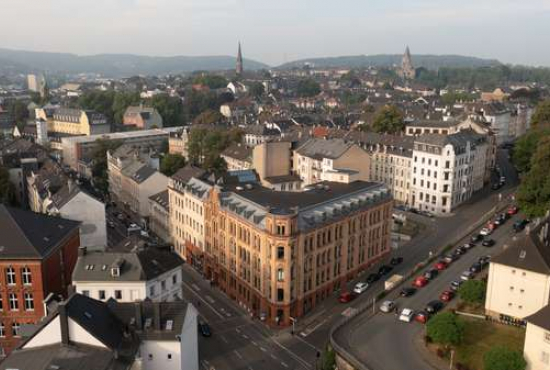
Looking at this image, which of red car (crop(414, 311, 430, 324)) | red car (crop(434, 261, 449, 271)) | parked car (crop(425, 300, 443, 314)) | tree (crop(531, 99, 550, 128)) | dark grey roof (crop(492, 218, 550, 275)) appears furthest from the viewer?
tree (crop(531, 99, 550, 128))

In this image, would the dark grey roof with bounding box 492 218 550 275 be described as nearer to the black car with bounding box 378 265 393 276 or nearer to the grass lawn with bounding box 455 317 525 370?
the grass lawn with bounding box 455 317 525 370

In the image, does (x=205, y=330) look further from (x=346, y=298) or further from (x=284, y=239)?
(x=346, y=298)

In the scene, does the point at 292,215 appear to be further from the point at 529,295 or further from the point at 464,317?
the point at 529,295

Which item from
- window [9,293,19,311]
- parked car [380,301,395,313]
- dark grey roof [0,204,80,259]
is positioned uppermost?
dark grey roof [0,204,80,259]

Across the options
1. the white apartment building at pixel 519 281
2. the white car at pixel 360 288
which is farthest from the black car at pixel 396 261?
the white apartment building at pixel 519 281

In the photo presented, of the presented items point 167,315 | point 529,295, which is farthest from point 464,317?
point 167,315

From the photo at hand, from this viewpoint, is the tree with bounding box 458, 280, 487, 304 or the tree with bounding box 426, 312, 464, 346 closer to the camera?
the tree with bounding box 426, 312, 464, 346

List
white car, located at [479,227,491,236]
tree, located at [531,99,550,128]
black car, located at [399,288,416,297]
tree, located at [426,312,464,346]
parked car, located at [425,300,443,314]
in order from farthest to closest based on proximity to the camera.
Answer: tree, located at [531,99,550,128] → white car, located at [479,227,491,236] → black car, located at [399,288,416,297] → parked car, located at [425,300,443,314] → tree, located at [426,312,464,346]

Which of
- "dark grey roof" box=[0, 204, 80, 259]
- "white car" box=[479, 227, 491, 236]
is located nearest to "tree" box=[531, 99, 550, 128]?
"white car" box=[479, 227, 491, 236]
